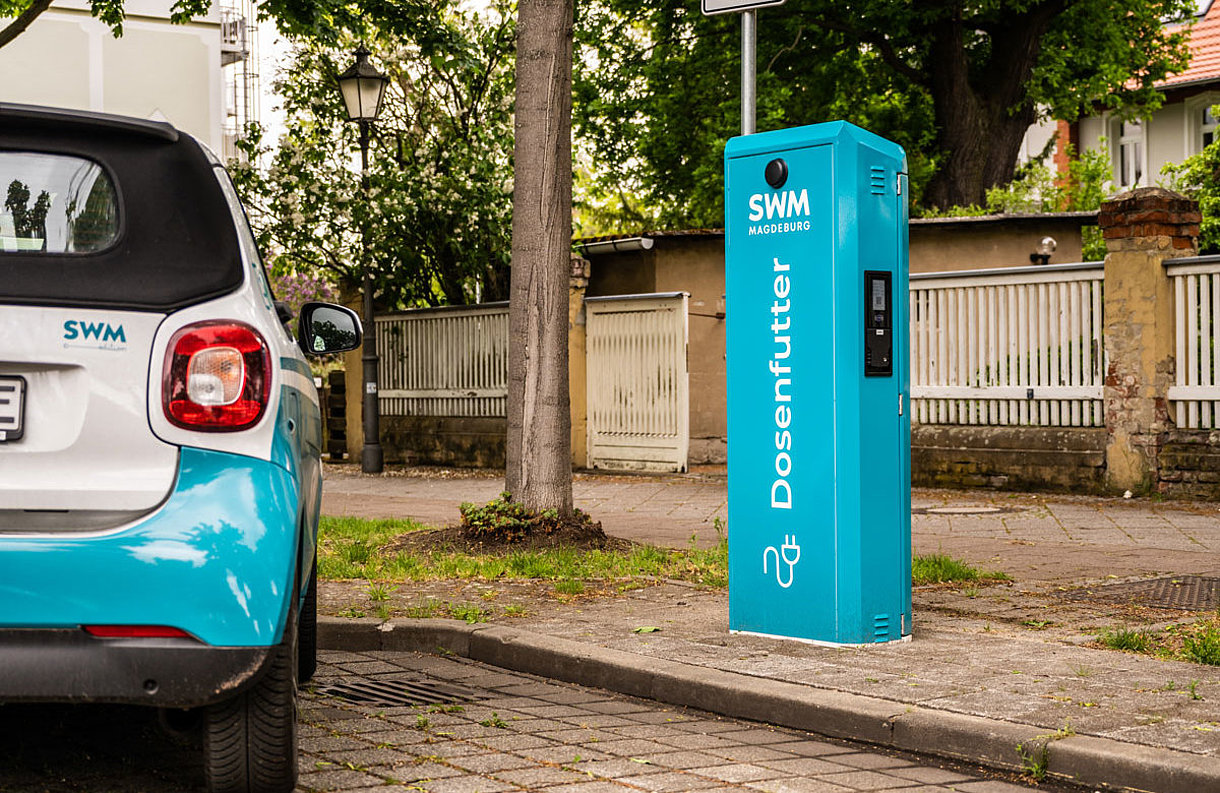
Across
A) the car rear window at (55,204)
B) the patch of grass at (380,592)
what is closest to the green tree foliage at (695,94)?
the patch of grass at (380,592)

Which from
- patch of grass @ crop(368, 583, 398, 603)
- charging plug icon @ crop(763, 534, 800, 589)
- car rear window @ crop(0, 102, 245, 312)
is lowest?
patch of grass @ crop(368, 583, 398, 603)

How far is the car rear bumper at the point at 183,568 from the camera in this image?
3449mm

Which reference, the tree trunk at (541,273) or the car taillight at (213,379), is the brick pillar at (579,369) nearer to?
the tree trunk at (541,273)

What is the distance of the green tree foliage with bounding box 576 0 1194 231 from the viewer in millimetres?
24078

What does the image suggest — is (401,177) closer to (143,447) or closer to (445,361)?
(445,361)

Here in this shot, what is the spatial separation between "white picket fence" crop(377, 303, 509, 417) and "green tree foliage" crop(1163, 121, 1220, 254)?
344 inches

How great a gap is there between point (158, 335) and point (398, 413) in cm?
1684

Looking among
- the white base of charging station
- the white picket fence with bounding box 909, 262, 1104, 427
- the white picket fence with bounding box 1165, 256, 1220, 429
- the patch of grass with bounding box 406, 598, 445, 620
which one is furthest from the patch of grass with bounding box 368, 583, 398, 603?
the white picket fence with bounding box 1165, 256, 1220, 429

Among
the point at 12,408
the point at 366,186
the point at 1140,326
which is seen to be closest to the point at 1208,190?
the point at 1140,326

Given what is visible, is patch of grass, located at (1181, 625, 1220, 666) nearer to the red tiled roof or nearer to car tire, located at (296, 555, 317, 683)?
car tire, located at (296, 555, 317, 683)

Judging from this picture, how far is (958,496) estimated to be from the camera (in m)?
13.7

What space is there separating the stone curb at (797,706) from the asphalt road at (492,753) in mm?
80

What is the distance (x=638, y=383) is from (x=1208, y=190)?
7898 mm

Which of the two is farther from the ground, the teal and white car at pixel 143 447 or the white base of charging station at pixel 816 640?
the teal and white car at pixel 143 447
